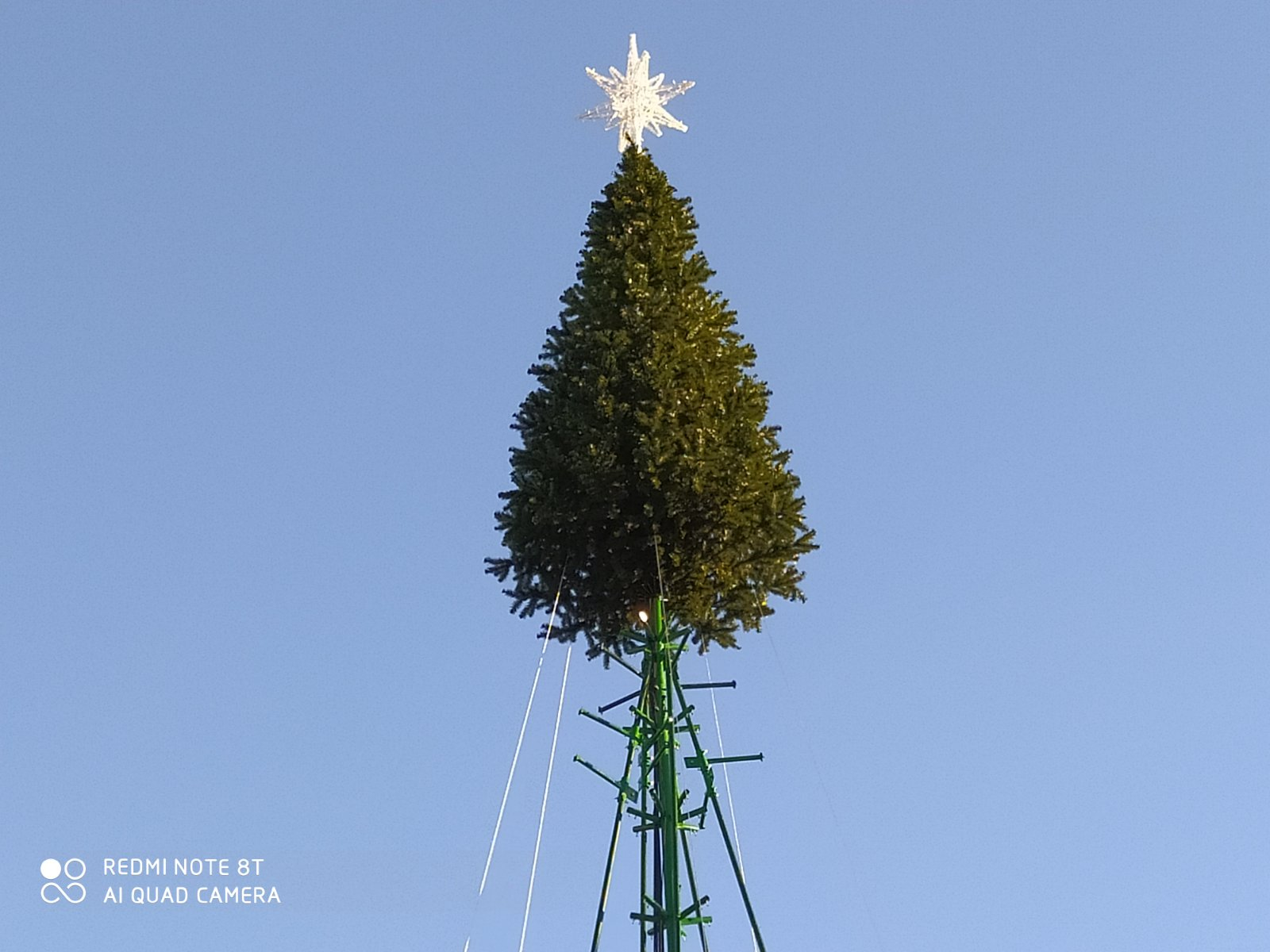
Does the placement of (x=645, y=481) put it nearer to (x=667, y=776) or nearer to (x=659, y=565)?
(x=659, y=565)

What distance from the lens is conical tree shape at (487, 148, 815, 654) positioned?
2056cm

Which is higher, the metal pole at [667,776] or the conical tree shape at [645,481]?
the conical tree shape at [645,481]

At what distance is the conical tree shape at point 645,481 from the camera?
20562 mm

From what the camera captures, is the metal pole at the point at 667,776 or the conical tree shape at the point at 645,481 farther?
the conical tree shape at the point at 645,481

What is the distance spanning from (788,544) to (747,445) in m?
1.37

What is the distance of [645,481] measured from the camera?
67.4 ft

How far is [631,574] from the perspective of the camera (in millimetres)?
20734

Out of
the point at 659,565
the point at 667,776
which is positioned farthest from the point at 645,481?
the point at 667,776

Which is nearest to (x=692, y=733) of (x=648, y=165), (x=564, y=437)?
(x=564, y=437)

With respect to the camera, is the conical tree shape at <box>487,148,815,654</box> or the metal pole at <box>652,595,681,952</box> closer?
the metal pole at <box>652,595,681,952</box>

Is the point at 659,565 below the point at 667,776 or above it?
above

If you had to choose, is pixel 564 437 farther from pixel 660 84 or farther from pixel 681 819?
pixel 660 84

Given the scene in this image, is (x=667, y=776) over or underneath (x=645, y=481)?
underneath

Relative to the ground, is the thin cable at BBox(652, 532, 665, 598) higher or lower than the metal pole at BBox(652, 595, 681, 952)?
higher
